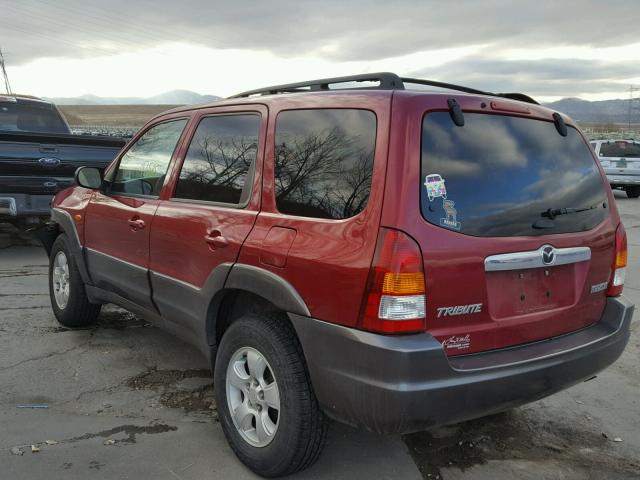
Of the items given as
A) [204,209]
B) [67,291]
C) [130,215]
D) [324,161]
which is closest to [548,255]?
[324,161]

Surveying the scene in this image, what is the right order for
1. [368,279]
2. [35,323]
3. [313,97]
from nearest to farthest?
1. [368,279]
2. [313,97]
3. [35,323]

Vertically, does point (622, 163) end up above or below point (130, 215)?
below

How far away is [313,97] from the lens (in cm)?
285

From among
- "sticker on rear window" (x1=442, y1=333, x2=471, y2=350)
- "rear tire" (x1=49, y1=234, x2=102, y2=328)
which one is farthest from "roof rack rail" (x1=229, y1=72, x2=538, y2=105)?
"rear tire" (x1=49, y1=234, x2=102, y2=328)

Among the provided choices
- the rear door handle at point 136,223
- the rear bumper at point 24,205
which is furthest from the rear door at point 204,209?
the rear bumper at point 24,205

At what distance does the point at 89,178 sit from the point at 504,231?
307cm

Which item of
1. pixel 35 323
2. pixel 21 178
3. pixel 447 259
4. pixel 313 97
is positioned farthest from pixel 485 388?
pixel 21 178

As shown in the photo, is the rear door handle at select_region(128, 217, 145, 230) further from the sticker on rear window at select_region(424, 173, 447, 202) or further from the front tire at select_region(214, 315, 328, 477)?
the sticker on rear window at select_region(424, 173, 447, 202)

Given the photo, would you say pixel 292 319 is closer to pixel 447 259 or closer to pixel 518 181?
pixel 447 259

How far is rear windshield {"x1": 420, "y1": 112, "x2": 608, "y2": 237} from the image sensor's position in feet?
8.04

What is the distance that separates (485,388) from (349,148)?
1.17m

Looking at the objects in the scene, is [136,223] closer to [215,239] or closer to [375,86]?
[215,239]

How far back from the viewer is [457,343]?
243cm

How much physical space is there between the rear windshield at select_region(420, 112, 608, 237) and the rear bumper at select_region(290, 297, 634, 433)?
1.75ft
